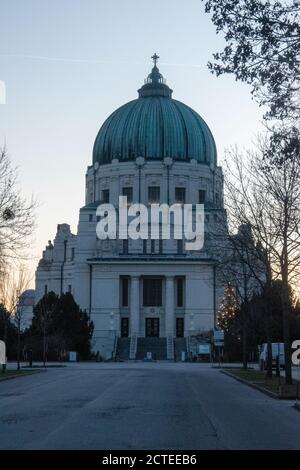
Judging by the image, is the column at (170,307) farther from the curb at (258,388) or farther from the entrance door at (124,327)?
the curb at (258,388)

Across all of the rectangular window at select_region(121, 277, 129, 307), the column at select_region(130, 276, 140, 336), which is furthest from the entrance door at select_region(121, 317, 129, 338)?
the rectangular window at select_region(121, 277, 129, 307)

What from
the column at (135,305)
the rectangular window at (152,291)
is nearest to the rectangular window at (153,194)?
the rectangular window at (152,291)

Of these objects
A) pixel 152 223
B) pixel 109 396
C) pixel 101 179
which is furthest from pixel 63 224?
pixel 109 396

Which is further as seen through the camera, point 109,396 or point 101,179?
point 101,179

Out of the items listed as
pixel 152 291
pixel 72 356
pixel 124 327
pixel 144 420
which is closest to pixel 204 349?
pixel 72 356

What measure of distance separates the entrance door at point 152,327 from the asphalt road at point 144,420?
63.6 metres

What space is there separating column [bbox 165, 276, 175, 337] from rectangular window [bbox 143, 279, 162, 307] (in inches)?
78.6

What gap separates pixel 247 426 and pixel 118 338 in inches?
2880

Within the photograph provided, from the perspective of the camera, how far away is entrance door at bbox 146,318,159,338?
9294 centimetres

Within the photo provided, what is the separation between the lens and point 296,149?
1816cm

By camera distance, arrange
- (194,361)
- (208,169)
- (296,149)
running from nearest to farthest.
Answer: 1. (296,149)
2. (194,361)
3. (208,169)
